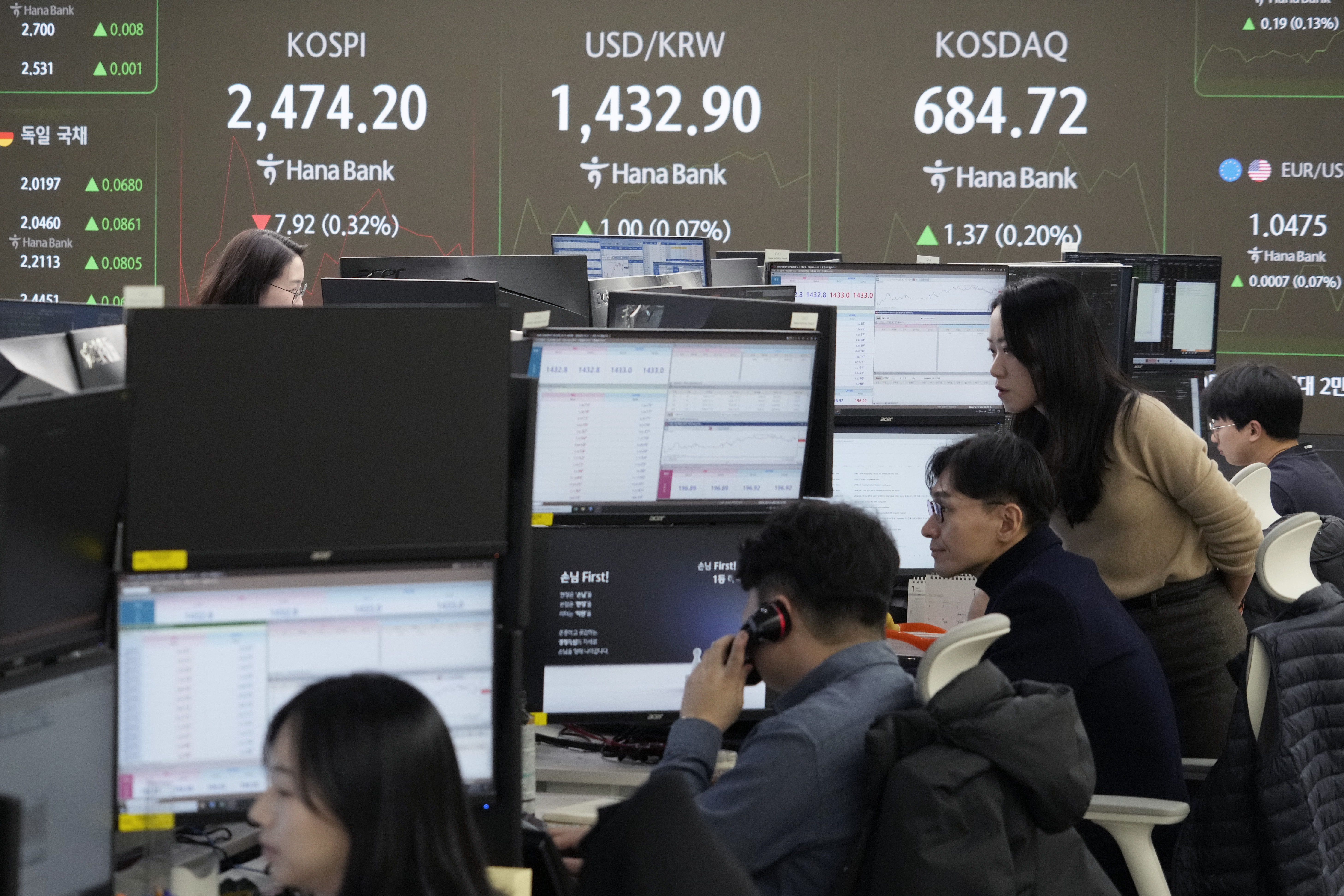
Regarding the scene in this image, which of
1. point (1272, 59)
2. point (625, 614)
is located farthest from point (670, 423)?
point (1272, 59)

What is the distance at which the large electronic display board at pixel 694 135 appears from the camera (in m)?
6.27

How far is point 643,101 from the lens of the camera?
6414 millimetres

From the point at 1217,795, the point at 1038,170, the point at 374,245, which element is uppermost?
the point at 1038,170

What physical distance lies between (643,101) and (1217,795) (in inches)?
185

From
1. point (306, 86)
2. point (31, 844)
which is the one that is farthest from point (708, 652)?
point (306, 86)

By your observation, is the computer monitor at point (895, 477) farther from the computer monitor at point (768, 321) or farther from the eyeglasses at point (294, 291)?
the eyeglasses at point (294, 291)

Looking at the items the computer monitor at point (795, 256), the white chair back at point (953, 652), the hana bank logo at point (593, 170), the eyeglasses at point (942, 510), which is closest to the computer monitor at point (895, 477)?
the eyeglasses at point (942, 510)

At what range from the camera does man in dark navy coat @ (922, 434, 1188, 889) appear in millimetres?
2357

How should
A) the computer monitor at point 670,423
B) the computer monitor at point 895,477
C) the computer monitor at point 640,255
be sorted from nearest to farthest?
the computer monitor at point 670,423, the computer monitor at point 895,477, the computer monitor at point 640,255

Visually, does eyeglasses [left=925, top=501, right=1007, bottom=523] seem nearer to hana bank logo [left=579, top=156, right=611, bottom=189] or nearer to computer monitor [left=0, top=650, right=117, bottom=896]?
computer monitor [left=0, top=650, right=117, bottom=896]

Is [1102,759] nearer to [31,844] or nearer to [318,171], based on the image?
[31,844]

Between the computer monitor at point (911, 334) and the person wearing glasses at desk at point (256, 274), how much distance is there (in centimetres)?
149

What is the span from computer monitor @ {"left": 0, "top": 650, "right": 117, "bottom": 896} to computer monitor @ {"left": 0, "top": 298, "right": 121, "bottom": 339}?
216 centimetres

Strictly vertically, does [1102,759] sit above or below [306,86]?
below
